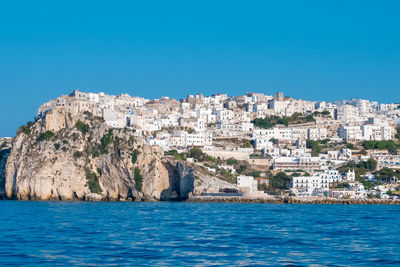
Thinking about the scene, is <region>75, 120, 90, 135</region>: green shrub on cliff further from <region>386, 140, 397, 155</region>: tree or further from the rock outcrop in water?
<region>386, 140, 397, 155</region>: tree

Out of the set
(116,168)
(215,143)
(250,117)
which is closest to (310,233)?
(116,168)

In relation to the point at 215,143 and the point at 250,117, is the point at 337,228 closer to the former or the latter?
the point at 215,143

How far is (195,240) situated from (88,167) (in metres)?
37.2

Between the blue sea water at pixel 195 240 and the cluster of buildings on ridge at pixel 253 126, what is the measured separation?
99.1 ft

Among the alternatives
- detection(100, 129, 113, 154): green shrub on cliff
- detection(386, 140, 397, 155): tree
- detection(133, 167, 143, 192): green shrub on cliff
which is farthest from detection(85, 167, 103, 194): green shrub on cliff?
detection(386, 140, 397, 155): tree

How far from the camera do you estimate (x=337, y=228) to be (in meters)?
30.4

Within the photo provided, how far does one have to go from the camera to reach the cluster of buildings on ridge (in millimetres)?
74438

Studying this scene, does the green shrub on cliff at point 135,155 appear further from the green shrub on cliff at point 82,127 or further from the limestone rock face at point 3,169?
the limestone rock face at point 3,169

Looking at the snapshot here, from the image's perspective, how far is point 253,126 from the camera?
310 feet

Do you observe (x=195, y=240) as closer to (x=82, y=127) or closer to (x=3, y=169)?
(x=82, y=127)

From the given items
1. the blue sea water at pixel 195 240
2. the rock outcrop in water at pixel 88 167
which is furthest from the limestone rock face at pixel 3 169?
the blue sea water at pixel 195 240

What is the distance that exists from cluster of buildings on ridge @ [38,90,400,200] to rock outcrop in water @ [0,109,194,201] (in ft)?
18.8

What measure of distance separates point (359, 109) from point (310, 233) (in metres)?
92.8

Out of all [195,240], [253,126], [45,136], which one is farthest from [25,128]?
[195,240]
